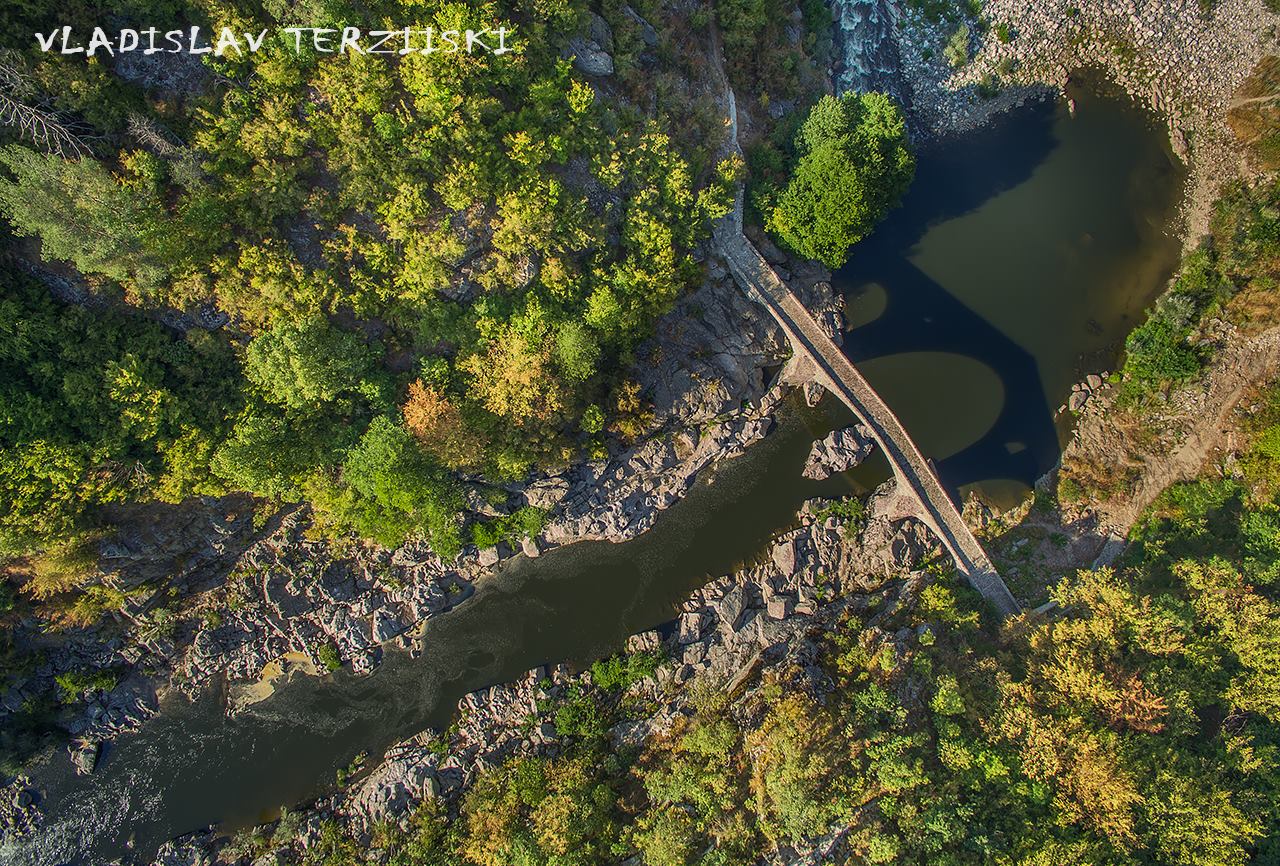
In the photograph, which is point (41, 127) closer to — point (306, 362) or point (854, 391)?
point (306, 362)

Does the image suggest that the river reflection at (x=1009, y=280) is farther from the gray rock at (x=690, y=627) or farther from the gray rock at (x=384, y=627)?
the gray rock at (x=384, y=627)

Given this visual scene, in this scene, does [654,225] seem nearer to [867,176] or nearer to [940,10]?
[867,176]

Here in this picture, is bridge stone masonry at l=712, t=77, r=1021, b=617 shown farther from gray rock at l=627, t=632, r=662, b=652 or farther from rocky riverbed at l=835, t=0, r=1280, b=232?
gray rock at l=627, t=632, r=662, b=652

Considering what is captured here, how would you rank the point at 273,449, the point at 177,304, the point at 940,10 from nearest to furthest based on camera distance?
the point at 177,304
the point at 273,449
the point at 940,10

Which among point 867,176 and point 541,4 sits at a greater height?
point 541,4

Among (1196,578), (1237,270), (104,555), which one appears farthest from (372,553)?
(1237,270)

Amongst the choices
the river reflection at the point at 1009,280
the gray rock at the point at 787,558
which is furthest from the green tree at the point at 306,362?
the river reflection at the point at 1009,280

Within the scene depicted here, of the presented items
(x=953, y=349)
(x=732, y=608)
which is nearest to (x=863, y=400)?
(x=953, y=349)

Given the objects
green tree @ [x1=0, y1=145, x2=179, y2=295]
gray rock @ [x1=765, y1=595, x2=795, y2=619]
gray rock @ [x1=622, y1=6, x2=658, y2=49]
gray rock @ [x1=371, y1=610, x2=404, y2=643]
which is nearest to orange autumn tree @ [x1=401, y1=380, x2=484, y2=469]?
green tree @ [x1=0, y1=145, x2=179, y2=295]

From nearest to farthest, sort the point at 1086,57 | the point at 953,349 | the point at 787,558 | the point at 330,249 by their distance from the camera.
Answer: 1. the point at 330,249
2. the point at 787,558
3. the point at 953,349
4. the point at 1086,57
